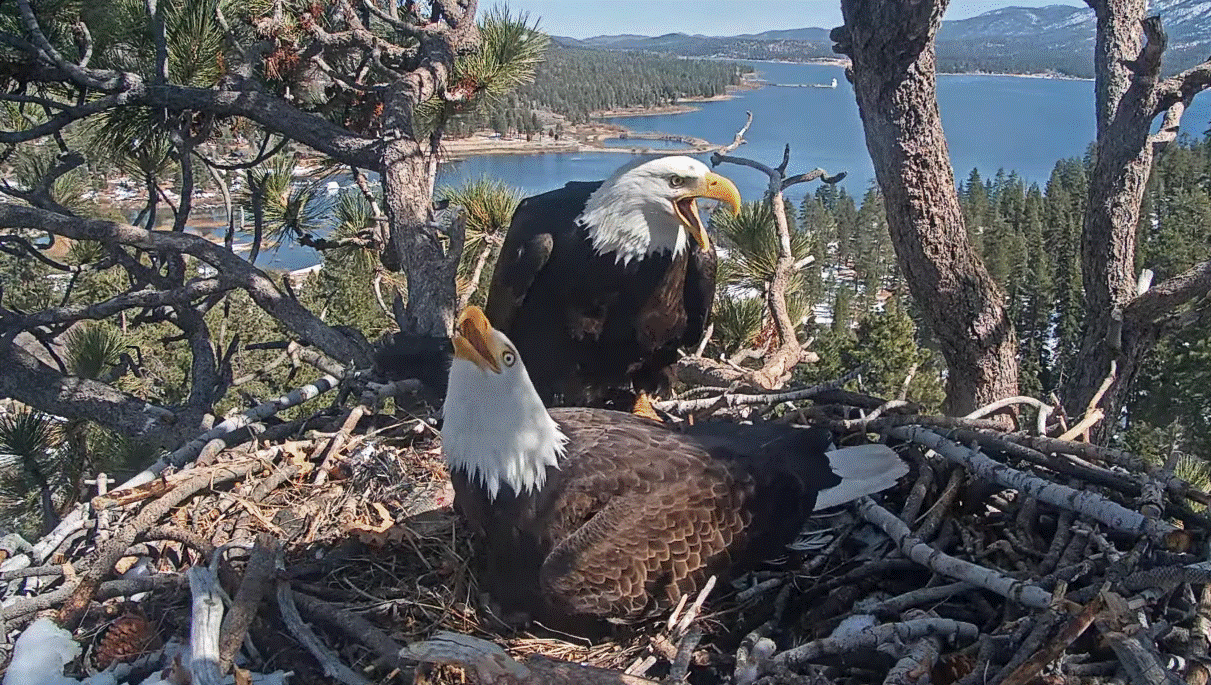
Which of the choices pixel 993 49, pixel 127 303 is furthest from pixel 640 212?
pixel 993 49

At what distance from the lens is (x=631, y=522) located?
2.74m

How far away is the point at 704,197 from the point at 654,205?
22 centimetres

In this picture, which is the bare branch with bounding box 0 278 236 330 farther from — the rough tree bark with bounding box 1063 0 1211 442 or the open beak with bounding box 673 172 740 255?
the rough tree bark with bounding box 1063 0 1211 442

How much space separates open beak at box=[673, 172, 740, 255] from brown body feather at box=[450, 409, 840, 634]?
1032 mm

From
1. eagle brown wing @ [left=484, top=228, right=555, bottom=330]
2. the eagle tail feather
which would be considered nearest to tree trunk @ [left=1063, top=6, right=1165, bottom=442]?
the eagle tail feather

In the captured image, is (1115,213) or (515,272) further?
(1115,213)

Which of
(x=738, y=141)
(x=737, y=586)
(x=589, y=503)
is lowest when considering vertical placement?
(x=737, y=586)

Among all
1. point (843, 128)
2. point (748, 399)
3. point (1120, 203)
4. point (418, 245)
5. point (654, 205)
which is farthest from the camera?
point (843, 128)

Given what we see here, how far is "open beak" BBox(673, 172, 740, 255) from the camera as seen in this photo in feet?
11.6

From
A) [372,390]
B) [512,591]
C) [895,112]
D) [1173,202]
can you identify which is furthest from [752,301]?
[1173,202]

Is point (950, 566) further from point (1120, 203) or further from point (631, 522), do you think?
point (1120, 203)

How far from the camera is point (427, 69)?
517 centimetres

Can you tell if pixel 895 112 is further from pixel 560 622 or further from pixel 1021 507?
pixel 560 622

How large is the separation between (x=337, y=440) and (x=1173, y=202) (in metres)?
47.5
